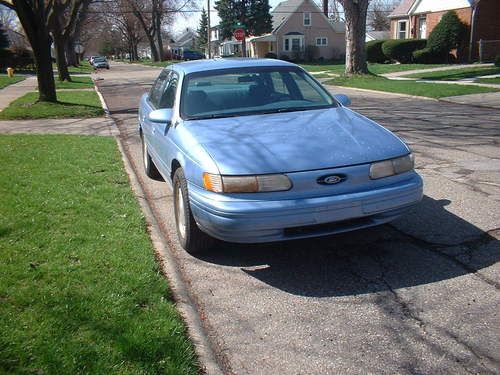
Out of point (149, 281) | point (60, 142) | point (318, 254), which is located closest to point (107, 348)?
point (149, 281)

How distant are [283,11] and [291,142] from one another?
63.7 metres

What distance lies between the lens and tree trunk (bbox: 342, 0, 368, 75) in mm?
23094

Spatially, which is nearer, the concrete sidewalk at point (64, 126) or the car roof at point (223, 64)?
the car roof at point (223, 64)

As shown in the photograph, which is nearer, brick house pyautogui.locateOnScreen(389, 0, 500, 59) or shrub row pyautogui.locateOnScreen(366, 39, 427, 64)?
brick house pyautogui.locateOnScreen(389, 0, 500, 59)

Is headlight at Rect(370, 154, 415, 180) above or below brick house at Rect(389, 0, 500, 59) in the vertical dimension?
below

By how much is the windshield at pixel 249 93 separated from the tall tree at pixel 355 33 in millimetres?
19056

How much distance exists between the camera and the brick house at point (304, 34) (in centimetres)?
6081

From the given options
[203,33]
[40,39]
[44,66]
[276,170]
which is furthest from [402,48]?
[203,33]

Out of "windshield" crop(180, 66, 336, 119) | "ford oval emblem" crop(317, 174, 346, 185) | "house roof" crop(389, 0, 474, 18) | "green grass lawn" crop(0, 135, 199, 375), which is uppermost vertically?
"house roof" crop(389, 0, 474, 18)

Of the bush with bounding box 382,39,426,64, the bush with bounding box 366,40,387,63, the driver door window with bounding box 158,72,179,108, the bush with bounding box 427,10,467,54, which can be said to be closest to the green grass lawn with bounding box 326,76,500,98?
the driver door window with bounding box 158,72,179,108

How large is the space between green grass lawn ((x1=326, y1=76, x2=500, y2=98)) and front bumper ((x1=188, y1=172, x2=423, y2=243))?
42.4 ft

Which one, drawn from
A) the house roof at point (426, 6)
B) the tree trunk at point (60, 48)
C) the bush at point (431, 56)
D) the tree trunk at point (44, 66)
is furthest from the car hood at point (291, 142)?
the house roof at point (426, 6)

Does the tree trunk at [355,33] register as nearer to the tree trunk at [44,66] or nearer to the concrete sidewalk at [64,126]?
the tree trunk at [44,66]

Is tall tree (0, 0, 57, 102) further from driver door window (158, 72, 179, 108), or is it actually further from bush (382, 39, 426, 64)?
bush (382, 39, 426, 64)
